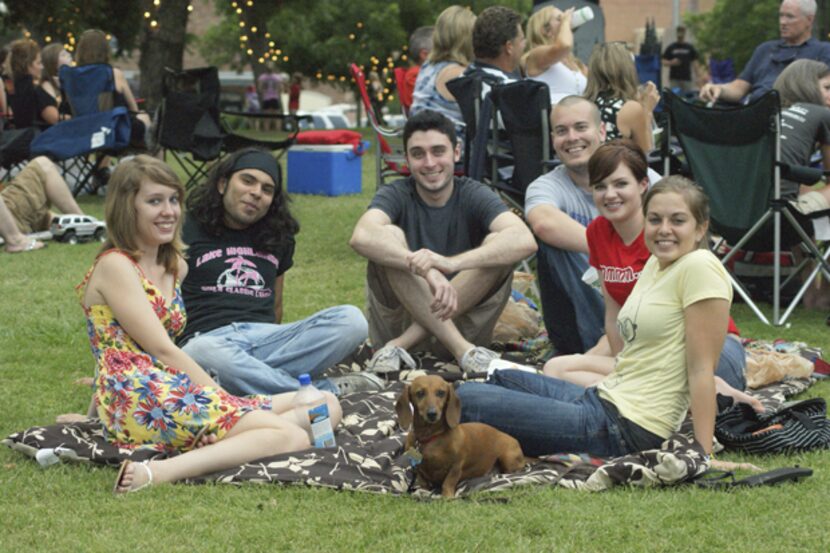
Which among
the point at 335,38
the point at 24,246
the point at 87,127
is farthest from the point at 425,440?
the point at 335,38

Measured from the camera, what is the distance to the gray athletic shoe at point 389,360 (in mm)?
5562

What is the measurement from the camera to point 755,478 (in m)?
3.85

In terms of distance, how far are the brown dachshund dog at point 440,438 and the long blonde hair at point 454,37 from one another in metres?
5.15

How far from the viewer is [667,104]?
23.1 feet

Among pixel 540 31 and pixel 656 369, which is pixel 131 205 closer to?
pixel 656 369

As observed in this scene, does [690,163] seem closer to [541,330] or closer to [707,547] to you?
[541,330]

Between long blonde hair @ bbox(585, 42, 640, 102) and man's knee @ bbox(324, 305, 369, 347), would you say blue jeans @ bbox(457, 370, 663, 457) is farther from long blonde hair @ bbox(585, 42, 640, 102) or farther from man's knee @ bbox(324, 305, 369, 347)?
long blonde hair @ bbox(585, 42, 640, 102)

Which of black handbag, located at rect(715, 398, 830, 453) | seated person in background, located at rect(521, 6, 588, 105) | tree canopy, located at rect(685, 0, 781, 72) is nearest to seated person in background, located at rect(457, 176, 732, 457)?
black handbag, located at rect(715, 398, 830, 453)

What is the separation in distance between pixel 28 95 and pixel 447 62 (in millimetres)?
5137

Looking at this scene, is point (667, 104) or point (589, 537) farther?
point (667, 104)

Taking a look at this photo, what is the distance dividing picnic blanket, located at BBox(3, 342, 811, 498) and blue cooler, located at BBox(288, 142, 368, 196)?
8.40 m

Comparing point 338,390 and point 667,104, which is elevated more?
point 667,104

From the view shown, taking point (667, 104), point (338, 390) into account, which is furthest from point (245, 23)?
point (338, 390)

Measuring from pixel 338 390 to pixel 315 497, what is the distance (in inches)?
55.5
